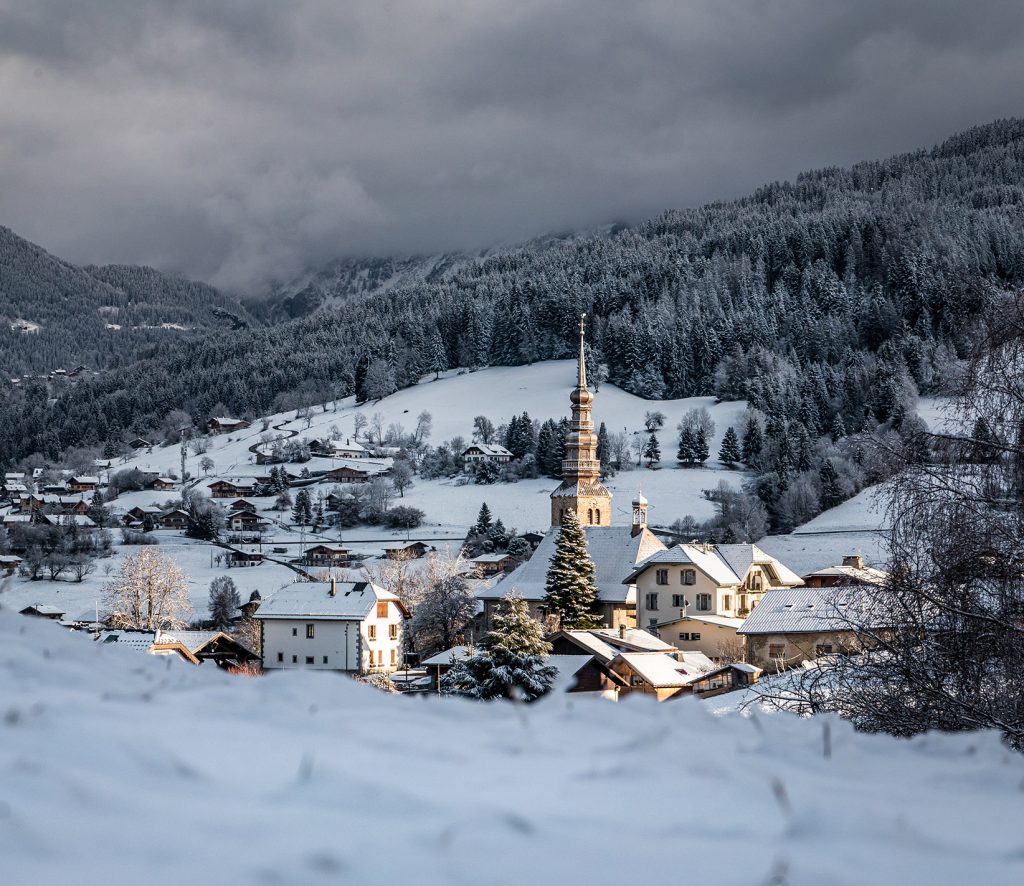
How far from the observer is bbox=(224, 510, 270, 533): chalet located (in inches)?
4129

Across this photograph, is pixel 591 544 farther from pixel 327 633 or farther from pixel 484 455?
pixel 484 455

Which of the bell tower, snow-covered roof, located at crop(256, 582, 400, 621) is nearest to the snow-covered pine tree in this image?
snow-covered roof, located at crop(256, 582, 400, 621)

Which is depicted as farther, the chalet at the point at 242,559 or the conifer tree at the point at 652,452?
the conifer tree at the point at 652,452

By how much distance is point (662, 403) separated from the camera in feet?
449

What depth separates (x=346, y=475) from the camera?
12206 cm

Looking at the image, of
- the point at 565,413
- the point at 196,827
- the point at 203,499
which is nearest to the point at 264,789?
the point at 196,827

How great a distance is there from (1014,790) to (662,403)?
135229 mm

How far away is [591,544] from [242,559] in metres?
35.9

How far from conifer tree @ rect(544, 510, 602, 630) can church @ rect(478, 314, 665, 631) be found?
96cm

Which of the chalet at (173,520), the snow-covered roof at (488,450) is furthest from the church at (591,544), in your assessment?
the chalet at (173,520)

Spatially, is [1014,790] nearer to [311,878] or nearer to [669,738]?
[669,738]

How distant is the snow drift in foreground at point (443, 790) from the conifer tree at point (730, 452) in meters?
111

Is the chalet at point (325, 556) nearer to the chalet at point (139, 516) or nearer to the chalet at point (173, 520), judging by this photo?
the chalet at point (173, 520)

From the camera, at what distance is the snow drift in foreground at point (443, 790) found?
2.17 meters
